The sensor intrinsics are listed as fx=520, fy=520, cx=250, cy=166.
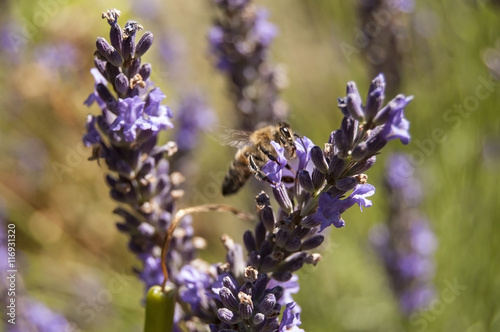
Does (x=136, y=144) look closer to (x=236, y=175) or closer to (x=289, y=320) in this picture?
(x=236, y=175)

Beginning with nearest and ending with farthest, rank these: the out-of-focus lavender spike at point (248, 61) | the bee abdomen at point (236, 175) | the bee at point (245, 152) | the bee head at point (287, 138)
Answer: the bee head at point (287, 138) < the bee at point (245, 152) < the bee abdomen at point (236, 175) < the out-of-focus lavender spike at point (248, 61)

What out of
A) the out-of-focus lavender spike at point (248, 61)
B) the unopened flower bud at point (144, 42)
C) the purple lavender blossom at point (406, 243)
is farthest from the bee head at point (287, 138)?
the purple lavender blossom at point (406, 243)

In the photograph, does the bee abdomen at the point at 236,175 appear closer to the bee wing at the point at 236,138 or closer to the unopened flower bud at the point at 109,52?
the bee wing at the point at 236,138

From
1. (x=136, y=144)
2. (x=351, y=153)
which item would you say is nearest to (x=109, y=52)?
(x=136, y=144)

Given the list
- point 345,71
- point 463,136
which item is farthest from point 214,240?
point 463,136

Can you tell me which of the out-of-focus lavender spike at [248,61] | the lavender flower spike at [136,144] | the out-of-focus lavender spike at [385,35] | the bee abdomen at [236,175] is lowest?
the lavender flower spike at [136,144]

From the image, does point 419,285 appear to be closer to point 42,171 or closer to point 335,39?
point 335,39

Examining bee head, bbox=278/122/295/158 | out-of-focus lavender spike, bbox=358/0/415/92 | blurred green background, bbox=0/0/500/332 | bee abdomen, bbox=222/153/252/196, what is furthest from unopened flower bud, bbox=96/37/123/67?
out-of-focus lavender spike, bbox=358/0/415/92

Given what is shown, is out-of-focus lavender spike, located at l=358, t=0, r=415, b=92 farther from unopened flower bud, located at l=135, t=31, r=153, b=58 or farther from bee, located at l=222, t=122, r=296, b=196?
unopened flower bud, located at l=135, t=31, r=153, b=58
